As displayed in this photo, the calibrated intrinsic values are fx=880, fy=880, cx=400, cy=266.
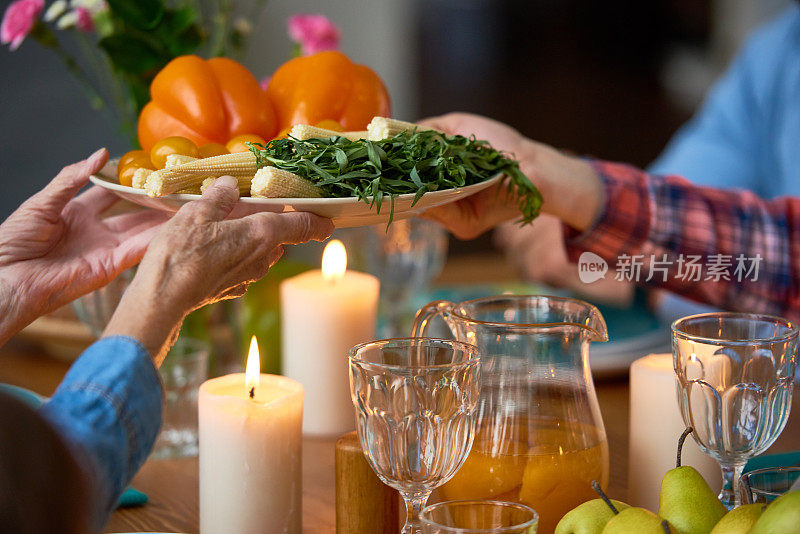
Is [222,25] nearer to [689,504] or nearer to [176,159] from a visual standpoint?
[176,159]

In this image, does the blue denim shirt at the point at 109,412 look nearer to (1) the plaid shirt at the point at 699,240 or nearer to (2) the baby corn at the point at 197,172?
(2) the baby corn at the point at 197,172

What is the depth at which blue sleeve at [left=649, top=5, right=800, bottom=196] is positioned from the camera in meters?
2.00

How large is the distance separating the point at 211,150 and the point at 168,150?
2.1 inches

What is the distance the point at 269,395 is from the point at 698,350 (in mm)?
366

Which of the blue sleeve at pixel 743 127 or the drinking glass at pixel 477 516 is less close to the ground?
the blue sleeve at pixel 743 127

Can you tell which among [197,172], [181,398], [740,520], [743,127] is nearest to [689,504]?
[740,520]

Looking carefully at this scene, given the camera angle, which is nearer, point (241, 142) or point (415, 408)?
point (415, 408)

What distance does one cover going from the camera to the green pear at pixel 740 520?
1.88 feet

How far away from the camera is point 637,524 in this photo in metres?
0.58

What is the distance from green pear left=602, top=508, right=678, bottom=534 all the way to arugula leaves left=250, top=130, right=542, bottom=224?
0.29m

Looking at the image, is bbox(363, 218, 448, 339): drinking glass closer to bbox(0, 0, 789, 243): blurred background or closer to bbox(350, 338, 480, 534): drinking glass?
bbox(350, 338, 480, 534): drinking glass

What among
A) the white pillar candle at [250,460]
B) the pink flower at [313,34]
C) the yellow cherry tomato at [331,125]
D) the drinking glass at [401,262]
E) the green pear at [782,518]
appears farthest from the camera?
the drinking glass at [401,262]

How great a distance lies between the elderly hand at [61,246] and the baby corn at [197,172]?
0.19 meters

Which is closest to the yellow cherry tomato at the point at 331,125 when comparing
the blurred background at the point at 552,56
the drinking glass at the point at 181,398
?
the drinking glass at the point at 181,398
